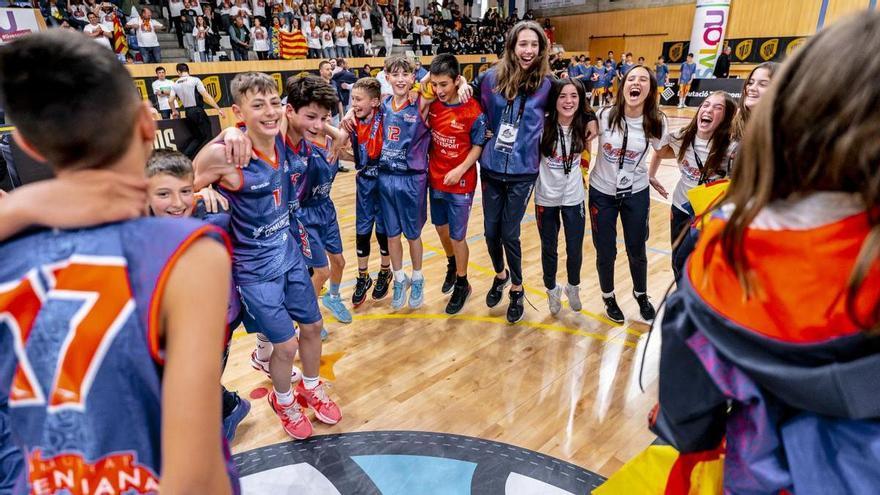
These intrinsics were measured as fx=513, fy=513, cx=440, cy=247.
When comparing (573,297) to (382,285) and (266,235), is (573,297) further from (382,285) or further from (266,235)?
(266,235)

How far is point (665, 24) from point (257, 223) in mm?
23702

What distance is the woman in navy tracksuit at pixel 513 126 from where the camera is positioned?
11.7 ft

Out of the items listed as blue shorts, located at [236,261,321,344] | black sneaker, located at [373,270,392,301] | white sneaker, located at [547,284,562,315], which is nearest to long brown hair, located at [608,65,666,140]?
white sneaker, located at [547,284,562,315]

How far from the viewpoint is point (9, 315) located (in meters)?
0.87

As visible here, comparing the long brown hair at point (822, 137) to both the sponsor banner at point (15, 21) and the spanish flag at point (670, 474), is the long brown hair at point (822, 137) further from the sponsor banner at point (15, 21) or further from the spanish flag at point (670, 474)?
the sponsor banner at point (15, 21)

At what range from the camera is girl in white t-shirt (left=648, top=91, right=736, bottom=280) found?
310 cm

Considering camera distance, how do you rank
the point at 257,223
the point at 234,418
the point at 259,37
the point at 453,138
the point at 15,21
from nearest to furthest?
the point at 257,223, the point at 234,418, the point at 453,138, the point at 15,21, the point at 259,37

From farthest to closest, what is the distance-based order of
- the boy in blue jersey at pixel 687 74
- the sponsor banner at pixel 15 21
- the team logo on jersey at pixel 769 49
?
the team logo on jersey at pixel 769 49
the boy in blue jersey at pixel 687 74
the sponsor banner at pixel 15 21

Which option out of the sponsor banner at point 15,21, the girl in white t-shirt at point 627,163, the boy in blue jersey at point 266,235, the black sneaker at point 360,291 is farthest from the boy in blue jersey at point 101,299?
the sponsor banner at point 15,21

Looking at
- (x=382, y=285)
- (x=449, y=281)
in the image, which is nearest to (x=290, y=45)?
(x=382, y=285)

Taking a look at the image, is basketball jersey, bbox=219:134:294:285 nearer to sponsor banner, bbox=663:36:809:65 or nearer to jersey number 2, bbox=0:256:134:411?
jersey number 2, bbox=0:256:134:411

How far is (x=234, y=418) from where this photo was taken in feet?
9.12

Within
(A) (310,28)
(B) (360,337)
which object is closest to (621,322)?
(B) (360,337)

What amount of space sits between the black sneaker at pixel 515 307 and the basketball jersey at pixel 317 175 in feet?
5.58
